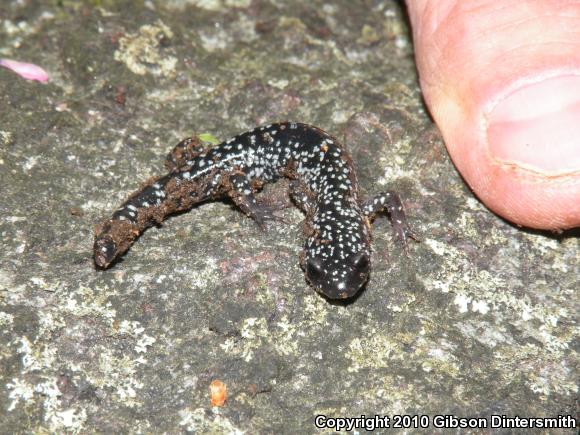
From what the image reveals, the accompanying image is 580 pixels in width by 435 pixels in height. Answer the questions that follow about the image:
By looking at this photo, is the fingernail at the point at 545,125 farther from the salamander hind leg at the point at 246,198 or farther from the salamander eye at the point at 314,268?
the salamander hind leg at the point at 246,198

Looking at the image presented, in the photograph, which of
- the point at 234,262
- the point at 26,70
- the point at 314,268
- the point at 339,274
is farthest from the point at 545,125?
the point at 26,70

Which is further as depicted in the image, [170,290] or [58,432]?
[170,290]

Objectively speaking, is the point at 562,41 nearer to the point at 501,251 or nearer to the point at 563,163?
the point at 563,163

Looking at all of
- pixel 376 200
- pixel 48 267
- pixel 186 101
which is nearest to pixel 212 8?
pixel 186 101

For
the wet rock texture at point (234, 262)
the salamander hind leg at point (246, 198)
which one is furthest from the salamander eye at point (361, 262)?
the salamander hind leg at point (246, 198)

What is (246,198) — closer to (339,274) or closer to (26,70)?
(339,274)
